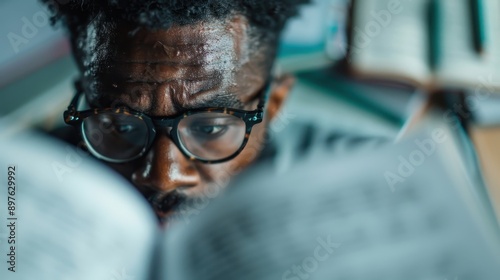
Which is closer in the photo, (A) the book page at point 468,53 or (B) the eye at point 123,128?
(B) the eye at point 123,128

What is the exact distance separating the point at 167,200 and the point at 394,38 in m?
0.28

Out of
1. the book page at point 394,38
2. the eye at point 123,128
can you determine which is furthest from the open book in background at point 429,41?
the eye at point 123,128

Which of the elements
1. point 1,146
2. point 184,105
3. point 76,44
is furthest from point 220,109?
point 1,146

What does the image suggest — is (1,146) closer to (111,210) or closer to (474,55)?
(111,210)

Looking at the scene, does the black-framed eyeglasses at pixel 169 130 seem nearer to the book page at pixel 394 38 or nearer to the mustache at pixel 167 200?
the mustache at pixel 167 200

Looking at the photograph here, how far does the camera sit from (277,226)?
409 millimetres
